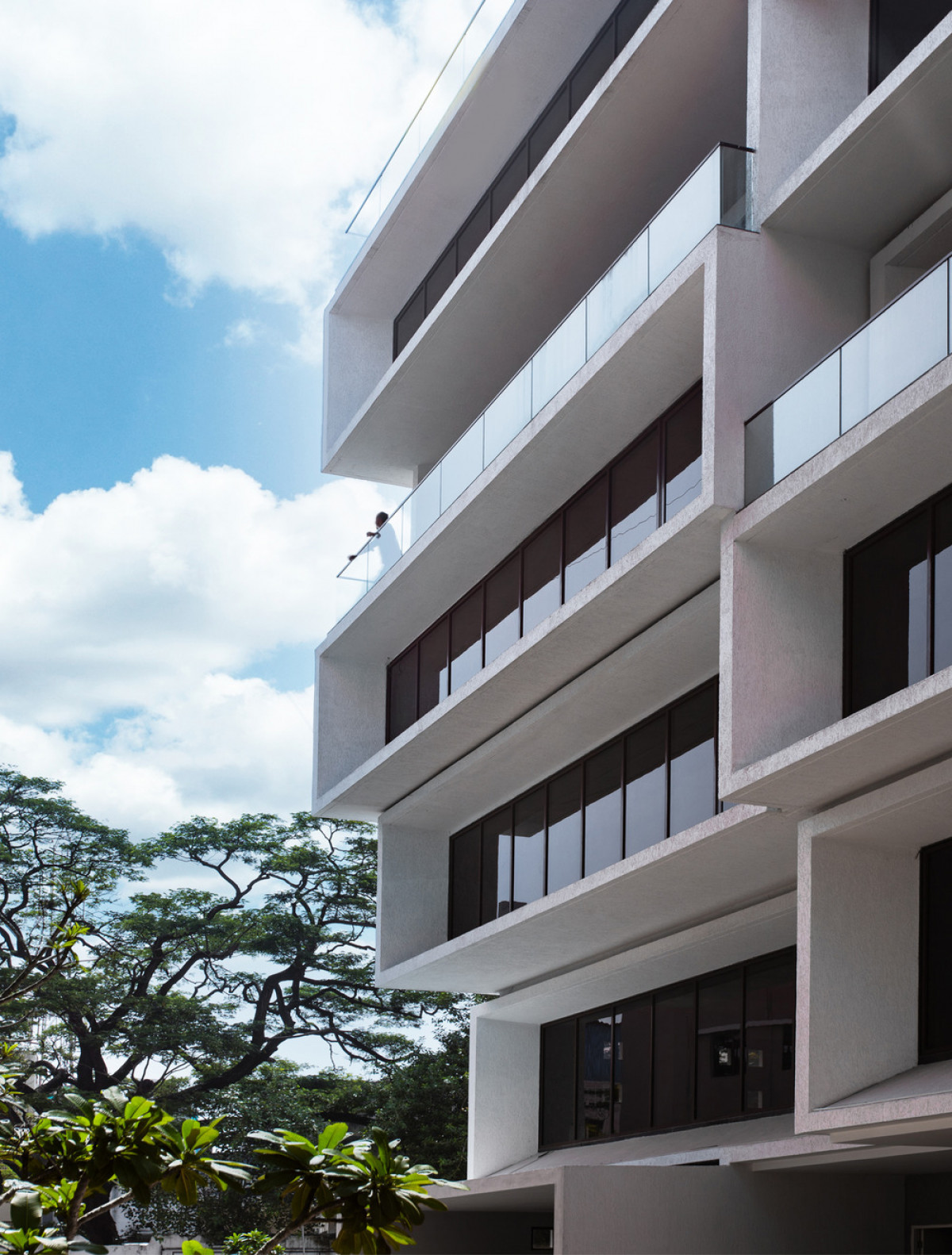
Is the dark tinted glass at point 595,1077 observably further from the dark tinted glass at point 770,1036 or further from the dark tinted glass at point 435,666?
the dark tinted glass at point 435,666

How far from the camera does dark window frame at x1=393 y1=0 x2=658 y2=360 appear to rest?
22297 mm

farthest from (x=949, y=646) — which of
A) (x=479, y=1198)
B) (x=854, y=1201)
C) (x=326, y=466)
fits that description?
(x=326, y=466)

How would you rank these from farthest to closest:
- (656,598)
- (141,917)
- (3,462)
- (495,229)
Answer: (3,462) < (141,917) < (495,229) < (656,598)

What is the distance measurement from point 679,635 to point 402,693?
34.2 feet

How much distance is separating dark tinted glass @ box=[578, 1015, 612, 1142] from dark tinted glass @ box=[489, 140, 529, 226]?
13.6 meters

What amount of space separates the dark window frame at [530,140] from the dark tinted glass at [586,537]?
5.40m

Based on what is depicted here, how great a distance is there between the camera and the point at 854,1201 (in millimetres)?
16859

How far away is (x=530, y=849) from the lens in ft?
77.4

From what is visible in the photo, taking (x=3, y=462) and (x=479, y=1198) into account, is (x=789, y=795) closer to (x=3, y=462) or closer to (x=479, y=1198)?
(x=479, y=1198)

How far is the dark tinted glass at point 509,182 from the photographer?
82.7 feet

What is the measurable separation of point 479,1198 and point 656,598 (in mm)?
9040

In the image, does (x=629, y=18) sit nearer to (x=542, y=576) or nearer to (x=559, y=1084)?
(x=542, y=576)

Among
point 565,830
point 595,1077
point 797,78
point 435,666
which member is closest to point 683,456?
point 797,78

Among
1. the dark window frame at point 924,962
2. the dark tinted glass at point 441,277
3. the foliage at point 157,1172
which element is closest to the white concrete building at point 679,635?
the dark window frame at point 924,962
